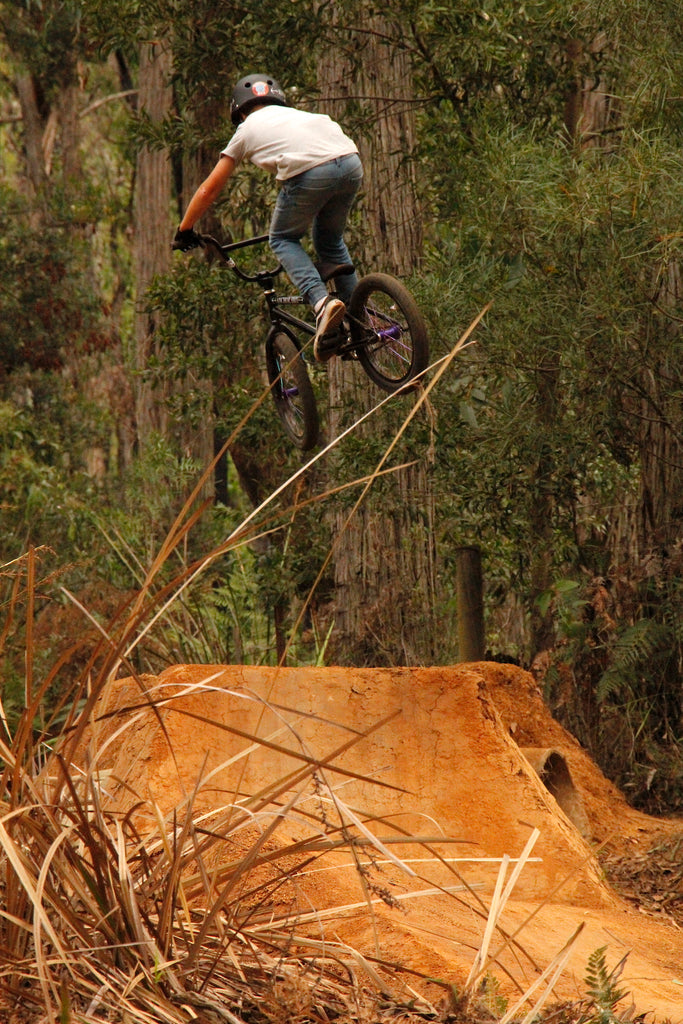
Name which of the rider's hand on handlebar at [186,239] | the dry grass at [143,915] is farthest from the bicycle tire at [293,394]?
the dry grass at [143,915]

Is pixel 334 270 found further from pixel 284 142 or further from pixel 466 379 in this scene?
pixel 466 379

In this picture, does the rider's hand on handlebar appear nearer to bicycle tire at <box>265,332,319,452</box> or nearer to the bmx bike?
the bmx bike

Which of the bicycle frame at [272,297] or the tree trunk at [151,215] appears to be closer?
the bicycle frame at [272,297]

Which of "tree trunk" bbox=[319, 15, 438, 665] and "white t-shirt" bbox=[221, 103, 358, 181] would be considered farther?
"tree trunk" bbox=[319, 15, 438, 665]

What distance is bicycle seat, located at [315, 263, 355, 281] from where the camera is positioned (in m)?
6.72

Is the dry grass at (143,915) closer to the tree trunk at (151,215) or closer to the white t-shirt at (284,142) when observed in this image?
the white t-shirt at (284,142)

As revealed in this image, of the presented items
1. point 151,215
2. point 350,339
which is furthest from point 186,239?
point 151,215

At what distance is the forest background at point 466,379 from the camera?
7.98 m

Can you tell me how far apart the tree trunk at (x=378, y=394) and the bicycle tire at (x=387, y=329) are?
263 cm

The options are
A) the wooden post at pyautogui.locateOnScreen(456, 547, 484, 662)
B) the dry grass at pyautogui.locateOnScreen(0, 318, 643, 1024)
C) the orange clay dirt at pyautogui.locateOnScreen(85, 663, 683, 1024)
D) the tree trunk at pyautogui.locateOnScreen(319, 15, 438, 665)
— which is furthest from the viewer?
the tree trunk at pyautogui.locateOnScreen(319, 15, 438, 665)

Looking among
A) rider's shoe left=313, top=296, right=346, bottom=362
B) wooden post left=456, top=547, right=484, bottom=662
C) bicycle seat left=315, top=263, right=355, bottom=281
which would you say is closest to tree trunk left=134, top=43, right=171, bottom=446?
wooden post left=456, top=547, right=484, bottom=662

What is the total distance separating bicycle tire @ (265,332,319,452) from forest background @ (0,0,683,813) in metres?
0.41

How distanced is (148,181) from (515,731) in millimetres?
10578

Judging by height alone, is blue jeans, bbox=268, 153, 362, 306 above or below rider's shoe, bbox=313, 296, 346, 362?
above
